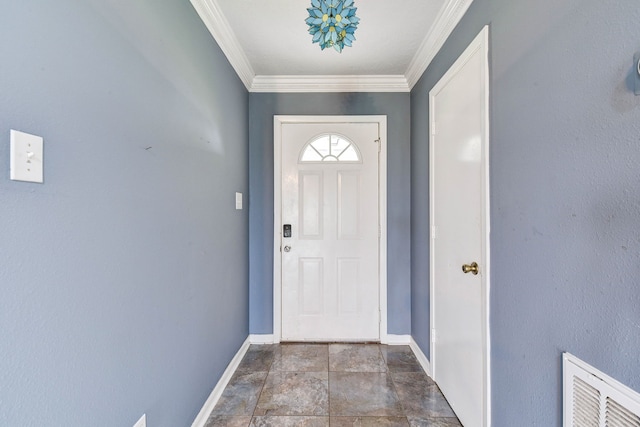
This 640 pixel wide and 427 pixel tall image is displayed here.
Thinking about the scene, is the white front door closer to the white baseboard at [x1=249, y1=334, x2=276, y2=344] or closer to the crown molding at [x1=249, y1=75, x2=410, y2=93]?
the white baseboard at [x1=249, y1=334, x2=276, y2=344]

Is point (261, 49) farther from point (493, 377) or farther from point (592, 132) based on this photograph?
point (493, 377)

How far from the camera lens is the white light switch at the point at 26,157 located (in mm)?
633

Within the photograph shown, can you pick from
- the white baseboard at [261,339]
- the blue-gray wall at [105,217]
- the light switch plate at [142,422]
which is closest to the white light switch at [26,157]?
the blue-gray wall at [105,217]

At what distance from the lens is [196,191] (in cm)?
153

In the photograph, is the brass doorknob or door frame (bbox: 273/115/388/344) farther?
door frame (bbox: 273/115/388/344)

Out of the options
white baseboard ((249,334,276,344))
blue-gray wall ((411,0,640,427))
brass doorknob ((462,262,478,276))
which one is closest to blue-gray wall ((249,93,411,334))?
white baseboard ((249,334,276,344))

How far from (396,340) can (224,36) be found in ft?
8.95

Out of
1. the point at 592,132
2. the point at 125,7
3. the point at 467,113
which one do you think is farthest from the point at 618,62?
the point at 125,7

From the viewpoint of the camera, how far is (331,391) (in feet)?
6.12

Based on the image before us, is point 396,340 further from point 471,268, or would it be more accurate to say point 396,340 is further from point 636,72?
point 636,72

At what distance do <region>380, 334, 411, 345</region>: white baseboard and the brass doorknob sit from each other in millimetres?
1297

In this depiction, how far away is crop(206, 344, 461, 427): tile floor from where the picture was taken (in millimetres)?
1625

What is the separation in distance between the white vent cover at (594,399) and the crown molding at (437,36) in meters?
1.69

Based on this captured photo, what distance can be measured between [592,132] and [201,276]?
1.75 m
